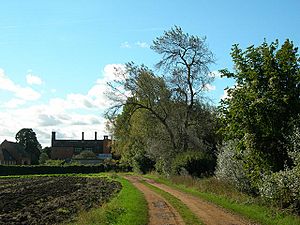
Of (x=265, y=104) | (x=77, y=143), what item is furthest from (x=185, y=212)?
(x=77, y=143)

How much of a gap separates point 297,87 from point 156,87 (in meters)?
31.5

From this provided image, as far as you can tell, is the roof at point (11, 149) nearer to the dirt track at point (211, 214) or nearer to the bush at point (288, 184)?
the dirt track at point (211, 214)

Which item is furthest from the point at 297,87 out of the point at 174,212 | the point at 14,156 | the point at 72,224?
the point at 14,156

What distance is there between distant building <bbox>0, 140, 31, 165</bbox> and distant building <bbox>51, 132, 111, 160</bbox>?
13959 mm

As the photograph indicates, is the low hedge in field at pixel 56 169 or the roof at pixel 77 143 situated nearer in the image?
the low hedge in field at pixel 56 169

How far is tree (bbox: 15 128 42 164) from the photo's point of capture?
4941 inches

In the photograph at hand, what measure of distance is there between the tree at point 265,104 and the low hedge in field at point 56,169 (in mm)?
61715

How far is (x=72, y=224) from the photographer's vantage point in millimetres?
17359

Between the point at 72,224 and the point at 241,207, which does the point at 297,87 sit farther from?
the point at 72,224

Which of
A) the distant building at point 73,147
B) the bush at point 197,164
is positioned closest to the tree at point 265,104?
the bush at point 197,164

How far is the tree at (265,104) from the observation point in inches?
813

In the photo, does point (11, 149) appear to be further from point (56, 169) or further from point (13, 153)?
point (56, 169)

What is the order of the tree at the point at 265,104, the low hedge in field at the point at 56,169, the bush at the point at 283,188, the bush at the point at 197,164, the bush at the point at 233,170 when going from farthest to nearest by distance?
the low hedge in field at the point at 56,169
the bush at the point at 197,164
the bush at the point at 233,170
the tree at the point at 265,104
the bush at the point at 283,188

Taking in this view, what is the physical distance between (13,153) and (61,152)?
19033 mm
